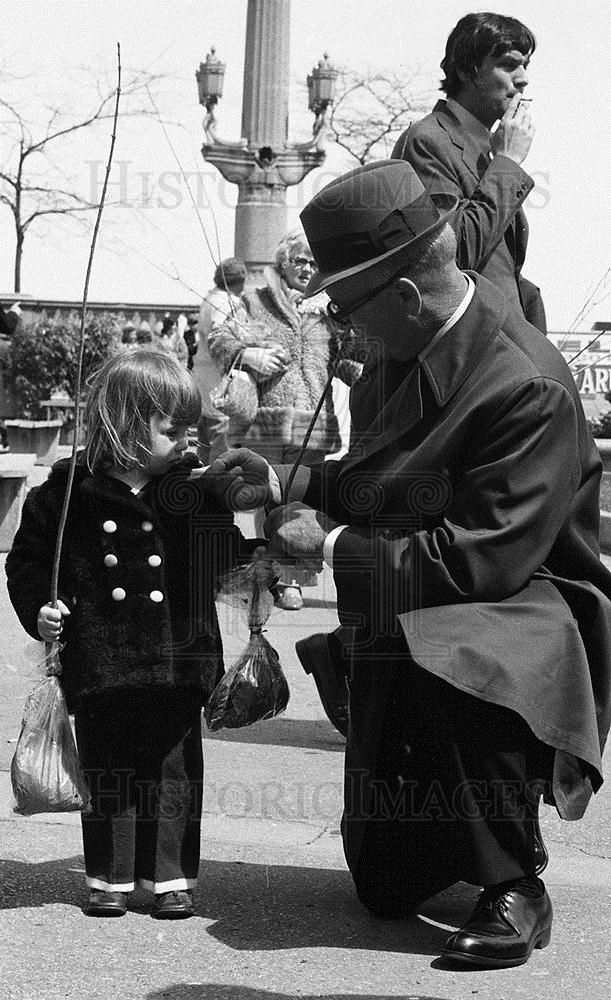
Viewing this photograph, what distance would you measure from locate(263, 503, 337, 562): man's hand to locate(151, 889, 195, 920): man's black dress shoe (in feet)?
2.75

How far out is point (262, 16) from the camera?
18.0 metres

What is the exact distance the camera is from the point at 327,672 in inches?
150

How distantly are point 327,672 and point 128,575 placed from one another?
1.92 feet

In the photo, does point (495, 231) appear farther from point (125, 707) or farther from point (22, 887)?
point (22, 887)

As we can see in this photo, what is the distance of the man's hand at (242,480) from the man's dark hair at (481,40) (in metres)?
1.56

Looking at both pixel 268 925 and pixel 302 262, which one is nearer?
pixel 268 925

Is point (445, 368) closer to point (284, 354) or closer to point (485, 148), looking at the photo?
point (485, 148)

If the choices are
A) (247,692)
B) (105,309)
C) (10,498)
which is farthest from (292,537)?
(105,309)

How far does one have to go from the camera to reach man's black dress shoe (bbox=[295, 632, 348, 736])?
380cm

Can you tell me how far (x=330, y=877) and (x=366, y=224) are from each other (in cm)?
173

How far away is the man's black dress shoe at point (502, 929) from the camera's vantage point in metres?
3.29

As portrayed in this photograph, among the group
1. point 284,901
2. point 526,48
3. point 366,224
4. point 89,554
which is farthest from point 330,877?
point 526,48

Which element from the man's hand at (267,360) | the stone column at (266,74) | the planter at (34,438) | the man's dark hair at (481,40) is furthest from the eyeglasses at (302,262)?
the stone column at (266,74)

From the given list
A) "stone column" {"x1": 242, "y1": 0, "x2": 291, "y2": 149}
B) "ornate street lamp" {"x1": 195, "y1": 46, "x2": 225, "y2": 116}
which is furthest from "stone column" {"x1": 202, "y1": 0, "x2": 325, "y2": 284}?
"ornate street lamp" {"x1": 195, "y1": 46, "x2": 225, "y2": 116}
